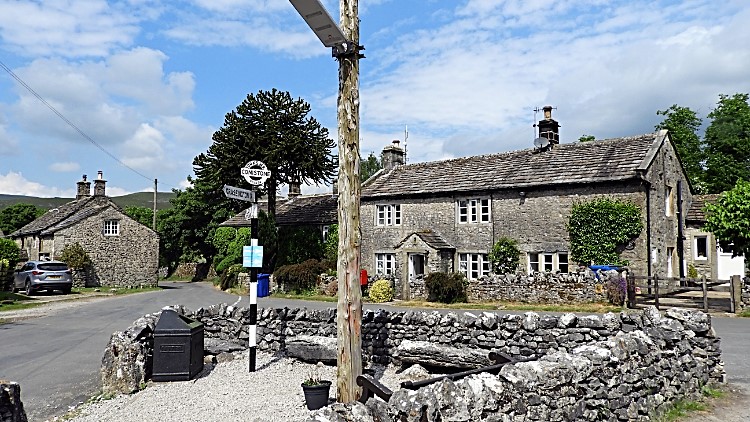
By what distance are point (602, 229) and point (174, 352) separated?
19.1 m

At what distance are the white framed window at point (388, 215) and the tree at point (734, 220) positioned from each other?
14.9 meters

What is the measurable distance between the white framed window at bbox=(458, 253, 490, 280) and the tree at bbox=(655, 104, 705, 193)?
24602 millimetres

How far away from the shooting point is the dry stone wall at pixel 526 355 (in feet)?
15.5

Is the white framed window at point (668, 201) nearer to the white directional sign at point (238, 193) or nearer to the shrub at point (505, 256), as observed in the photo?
the shrub at point (505, 256)

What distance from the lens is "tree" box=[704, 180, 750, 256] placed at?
20609 millimetres

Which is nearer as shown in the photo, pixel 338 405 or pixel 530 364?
pixel 338 405

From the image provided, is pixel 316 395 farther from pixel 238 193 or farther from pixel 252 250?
pixel 238 193

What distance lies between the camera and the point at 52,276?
2848cm

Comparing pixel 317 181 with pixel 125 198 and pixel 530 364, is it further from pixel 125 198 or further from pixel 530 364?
pixel 125 198

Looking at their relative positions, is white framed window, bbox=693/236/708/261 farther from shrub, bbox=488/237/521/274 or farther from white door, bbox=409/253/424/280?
white door, bbox=409/253/424/280

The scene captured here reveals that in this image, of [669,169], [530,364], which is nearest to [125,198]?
[669,169]

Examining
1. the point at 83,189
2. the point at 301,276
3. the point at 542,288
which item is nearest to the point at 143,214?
the point at 83,189

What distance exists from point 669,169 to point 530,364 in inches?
980

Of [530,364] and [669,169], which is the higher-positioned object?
[669,169]
